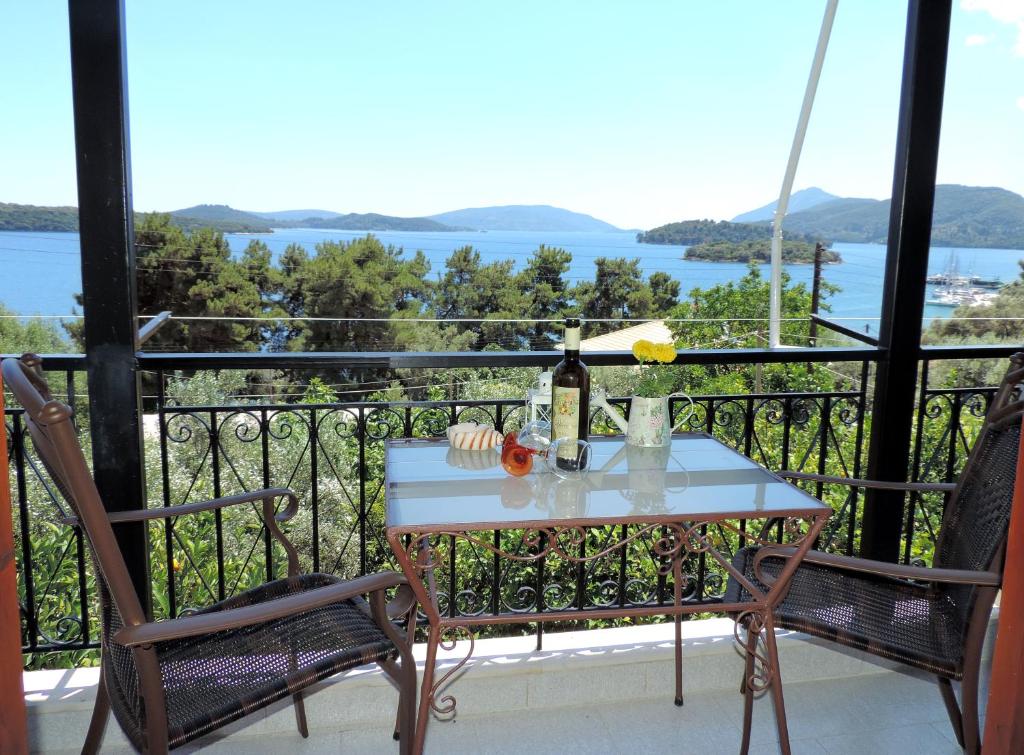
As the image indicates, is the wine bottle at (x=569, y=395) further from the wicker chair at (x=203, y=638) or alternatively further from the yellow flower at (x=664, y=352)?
the wicker chair at (x=203, y=638)

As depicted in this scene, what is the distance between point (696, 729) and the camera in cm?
201

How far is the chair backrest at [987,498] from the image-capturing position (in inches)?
61.2

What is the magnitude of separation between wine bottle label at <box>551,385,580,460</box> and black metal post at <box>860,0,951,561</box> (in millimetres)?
1127

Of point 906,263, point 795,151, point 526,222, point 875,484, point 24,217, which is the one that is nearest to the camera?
point 875,484

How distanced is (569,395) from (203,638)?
895 millimetres

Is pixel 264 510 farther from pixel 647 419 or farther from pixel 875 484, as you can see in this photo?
pixel 875 484

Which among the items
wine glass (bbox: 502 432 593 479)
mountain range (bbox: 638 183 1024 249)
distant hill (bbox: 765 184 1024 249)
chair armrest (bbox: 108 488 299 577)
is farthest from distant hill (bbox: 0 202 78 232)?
distant hill (bbox: 765 184 1024 249)

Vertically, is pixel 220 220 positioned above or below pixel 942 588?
above

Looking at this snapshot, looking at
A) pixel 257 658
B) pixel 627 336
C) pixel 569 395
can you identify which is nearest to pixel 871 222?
pixel 627 336

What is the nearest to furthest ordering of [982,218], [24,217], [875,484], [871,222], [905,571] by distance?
[905,571] < [875,484] < [24,217] < [982,218] < [871,222]

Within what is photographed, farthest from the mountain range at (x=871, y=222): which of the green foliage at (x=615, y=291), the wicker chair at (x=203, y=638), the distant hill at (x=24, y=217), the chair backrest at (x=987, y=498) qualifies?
the distant hill at (x=24, y=217)

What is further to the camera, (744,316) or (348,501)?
(744,316)

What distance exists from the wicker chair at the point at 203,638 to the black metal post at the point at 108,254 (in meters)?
0.35

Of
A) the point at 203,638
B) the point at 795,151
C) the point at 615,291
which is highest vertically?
the point at 795,151
